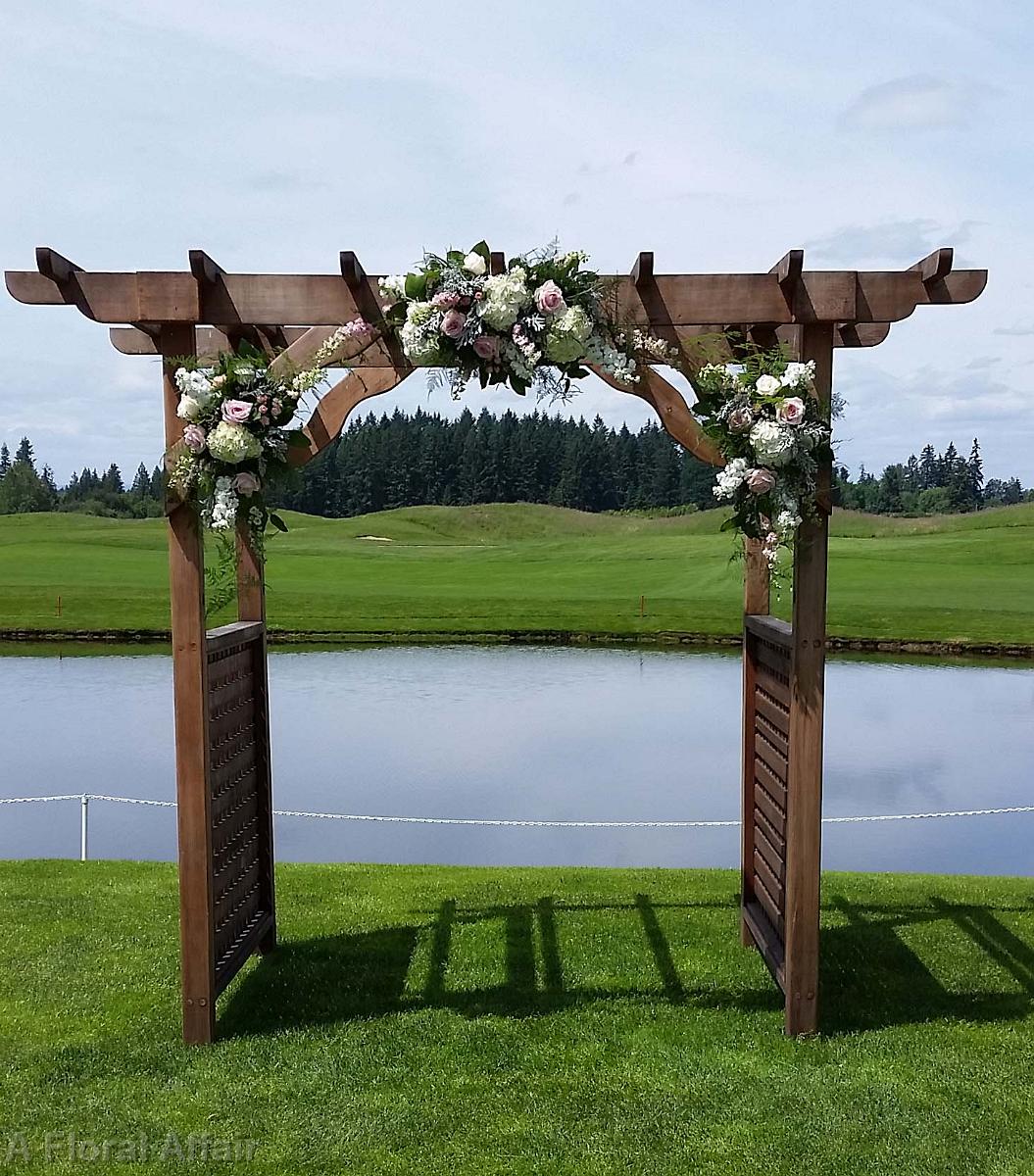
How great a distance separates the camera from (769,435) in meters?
4.02

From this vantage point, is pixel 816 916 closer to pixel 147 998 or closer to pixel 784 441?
pixel 784 441

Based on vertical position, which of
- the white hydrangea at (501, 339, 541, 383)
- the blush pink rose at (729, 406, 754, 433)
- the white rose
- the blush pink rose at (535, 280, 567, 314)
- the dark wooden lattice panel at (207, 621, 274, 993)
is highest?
A: the blush pink rose at (535, 280, 567, 314)

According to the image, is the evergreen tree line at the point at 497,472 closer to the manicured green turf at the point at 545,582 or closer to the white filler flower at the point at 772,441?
the manicured green turf at the point at 545,582

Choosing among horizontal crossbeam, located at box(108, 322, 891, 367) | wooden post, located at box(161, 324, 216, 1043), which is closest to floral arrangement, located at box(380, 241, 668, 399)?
horizontal crossbeam, located at box(108, 322, 891, 367)

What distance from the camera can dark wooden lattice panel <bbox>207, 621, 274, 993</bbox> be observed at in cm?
462

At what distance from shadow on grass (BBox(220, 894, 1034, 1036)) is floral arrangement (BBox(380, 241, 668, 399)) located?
253 cm

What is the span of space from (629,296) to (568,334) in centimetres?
36

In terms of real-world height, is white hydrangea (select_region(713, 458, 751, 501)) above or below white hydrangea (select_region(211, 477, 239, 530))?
above

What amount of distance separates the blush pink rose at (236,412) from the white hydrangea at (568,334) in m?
1.08

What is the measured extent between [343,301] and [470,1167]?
294cm

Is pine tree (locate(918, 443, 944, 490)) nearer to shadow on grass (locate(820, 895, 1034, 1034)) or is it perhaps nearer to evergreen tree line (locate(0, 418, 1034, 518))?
evergreen tree line (locate(0, 418, 1034, 518))

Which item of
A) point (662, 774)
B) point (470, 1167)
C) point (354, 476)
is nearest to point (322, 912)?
point (470, 1167)

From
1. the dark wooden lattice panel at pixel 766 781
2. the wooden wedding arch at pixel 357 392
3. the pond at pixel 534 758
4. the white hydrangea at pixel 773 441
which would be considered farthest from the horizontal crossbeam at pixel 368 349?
the pond at pixel 534 758

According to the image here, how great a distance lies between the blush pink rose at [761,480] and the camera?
13.5 ft
